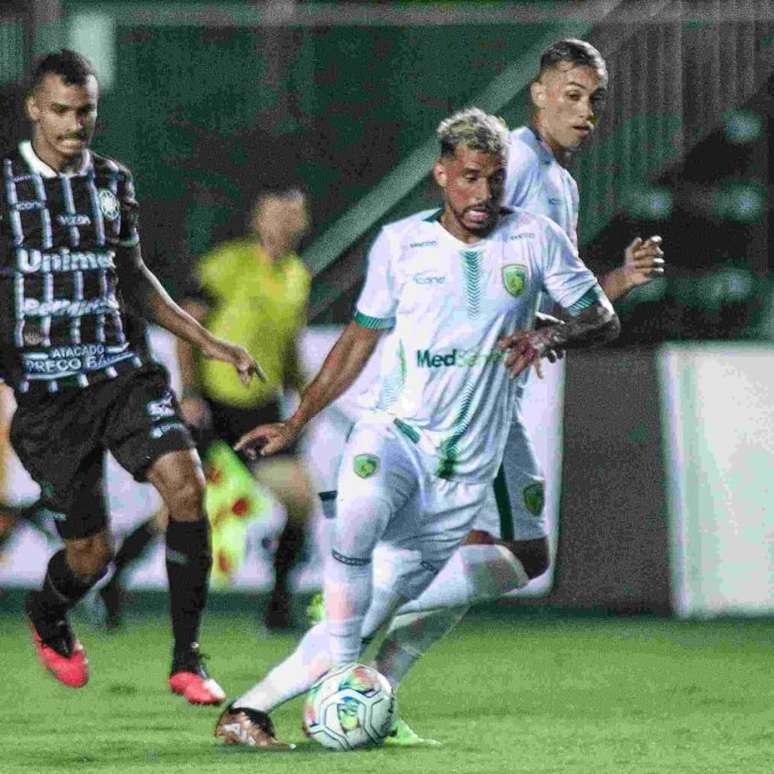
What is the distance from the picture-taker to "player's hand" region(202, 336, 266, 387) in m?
8.00

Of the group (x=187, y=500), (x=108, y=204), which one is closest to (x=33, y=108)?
(x=108, y=204)

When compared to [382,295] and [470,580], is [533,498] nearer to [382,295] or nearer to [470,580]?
[470,580]

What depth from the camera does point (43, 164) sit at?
26.6ft

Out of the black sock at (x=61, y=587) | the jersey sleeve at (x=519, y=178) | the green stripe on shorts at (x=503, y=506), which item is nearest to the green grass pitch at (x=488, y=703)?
the black sock at (x=61, y=587)

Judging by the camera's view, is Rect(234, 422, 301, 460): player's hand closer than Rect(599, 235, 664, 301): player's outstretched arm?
Yes

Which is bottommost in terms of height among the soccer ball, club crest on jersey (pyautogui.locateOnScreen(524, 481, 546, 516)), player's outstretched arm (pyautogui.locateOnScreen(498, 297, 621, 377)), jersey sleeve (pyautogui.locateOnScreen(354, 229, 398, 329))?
the soccer ball

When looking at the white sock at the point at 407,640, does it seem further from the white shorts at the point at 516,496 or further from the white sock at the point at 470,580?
the white shorts at the point at 516,496

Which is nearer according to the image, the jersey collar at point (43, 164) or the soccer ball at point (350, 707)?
the soccer ball at point (350, 707)

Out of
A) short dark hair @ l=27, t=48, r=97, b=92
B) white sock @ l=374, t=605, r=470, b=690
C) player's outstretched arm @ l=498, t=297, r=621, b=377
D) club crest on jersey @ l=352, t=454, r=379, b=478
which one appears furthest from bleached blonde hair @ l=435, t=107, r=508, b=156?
white sock @ l=374, t=605, r=470, b=690

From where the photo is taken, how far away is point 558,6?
16078mm

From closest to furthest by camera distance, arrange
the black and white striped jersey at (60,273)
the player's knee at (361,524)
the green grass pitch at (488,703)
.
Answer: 1. the green grass pitch at (488,703)
2. the player's knee at (361,524)
3. the black and white striped jersey at (60,273)

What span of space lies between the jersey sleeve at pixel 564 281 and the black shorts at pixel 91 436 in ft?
4.24

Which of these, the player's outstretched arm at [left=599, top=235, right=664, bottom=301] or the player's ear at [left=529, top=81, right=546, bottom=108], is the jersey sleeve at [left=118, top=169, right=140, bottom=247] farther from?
the player's outstretched arm at [left=599, top=235, right=664, bottom=301]

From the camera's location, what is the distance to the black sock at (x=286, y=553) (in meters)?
11.6
